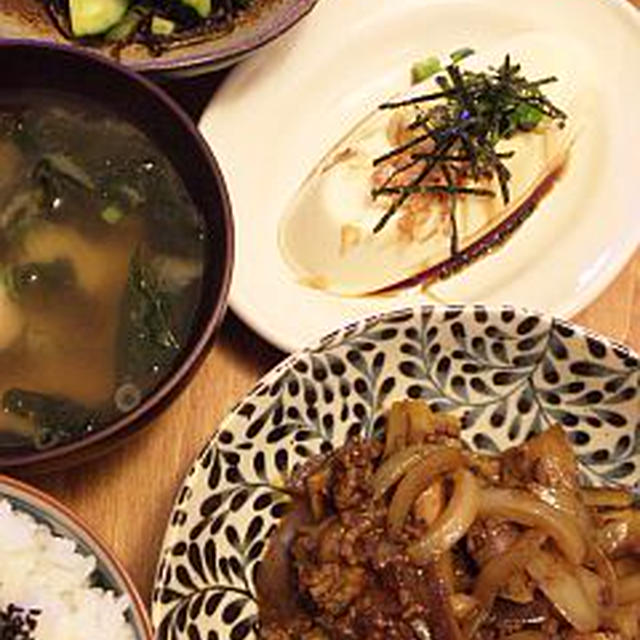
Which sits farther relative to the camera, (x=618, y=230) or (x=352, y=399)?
(x=618, y=230)

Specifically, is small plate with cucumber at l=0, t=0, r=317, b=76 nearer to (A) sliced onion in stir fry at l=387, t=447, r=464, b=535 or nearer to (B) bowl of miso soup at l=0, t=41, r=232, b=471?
Result: (B) bowl of miso soup at l=0, t=41, r=232, b=471

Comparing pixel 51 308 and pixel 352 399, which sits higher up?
pixel 51 308

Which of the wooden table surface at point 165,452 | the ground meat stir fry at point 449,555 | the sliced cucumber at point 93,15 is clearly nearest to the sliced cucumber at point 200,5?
the sliced cucumber at point 93,15

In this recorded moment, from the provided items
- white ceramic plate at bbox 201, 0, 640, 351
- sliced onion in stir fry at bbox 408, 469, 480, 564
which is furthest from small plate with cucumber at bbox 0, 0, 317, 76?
sliced onion in stir fry at bbox 408, 469, 480, 564

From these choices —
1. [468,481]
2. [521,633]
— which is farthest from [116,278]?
[521,633]

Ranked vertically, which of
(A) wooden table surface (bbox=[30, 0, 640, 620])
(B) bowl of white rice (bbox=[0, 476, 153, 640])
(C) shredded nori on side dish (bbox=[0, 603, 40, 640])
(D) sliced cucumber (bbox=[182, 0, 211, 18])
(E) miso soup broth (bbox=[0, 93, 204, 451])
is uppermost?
(D) sliced cucumber (bbox=[182, 0, 211, 18])

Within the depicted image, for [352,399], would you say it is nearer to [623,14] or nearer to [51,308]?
[51,308]

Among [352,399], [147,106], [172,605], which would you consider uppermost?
[147,106]
